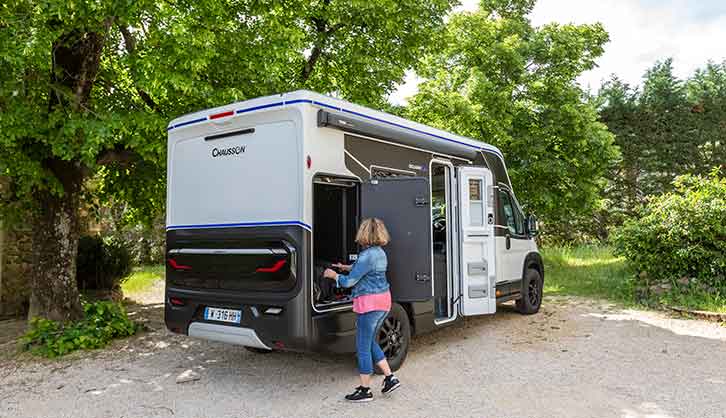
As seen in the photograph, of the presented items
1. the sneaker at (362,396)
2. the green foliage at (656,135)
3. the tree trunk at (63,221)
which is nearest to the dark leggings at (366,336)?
the sneaker at (362,396)

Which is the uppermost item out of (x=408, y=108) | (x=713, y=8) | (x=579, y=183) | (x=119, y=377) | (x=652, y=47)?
(x=652, y=47)

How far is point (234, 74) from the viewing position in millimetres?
6930

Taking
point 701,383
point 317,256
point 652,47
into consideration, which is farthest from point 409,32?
point 652,47

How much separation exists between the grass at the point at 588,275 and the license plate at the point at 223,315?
23.4 ft

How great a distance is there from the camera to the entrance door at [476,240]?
6.16 metres

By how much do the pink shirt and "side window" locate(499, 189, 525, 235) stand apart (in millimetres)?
3310

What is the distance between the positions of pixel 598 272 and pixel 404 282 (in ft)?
29.6

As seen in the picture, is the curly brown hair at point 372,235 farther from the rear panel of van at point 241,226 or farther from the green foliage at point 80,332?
the green foliage at point 80,332

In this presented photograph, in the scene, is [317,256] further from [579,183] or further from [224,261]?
[579,183]

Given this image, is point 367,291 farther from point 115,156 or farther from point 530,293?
point 115,156

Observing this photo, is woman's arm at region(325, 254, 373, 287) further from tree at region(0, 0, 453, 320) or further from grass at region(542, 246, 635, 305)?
grass at region(542, 246, 635, 305)

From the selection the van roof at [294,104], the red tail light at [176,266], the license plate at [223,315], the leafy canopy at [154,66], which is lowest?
the license plate at [223,315]

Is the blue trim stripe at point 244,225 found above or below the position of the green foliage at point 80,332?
above

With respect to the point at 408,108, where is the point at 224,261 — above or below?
below
